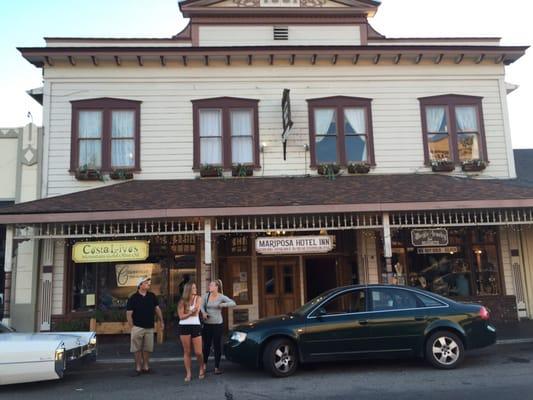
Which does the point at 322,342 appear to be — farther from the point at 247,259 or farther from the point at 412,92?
the point at 412,92

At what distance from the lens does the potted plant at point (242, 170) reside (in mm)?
13336

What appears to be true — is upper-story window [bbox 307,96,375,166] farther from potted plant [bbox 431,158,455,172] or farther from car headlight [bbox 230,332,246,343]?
car headlight [bbox 230,332,246,343]

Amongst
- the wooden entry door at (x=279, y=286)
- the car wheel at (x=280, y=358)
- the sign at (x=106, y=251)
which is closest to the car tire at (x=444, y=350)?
the car wheel at (x=280, y=358)

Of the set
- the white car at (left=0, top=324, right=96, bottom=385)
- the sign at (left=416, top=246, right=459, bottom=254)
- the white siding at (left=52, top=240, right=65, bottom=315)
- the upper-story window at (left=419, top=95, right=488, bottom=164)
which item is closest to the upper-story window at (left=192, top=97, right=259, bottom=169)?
the white siding at (left=52, top=240, right=65, bottom=315)

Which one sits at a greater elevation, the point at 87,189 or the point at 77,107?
the point at 77,107

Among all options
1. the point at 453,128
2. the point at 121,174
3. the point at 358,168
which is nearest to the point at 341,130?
the point at 358,168

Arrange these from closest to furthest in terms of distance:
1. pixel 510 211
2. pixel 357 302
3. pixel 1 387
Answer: pixel 1 387
pixel 357 302
pixel 510 211

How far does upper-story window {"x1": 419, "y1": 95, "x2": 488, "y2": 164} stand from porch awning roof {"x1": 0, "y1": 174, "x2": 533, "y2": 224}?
1.27m

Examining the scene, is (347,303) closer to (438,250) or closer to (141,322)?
(141,322)

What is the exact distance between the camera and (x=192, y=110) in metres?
13.7

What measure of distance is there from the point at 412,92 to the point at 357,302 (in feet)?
27.2

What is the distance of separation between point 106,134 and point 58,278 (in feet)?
13.5

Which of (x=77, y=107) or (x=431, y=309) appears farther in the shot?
(x=77, y=107)

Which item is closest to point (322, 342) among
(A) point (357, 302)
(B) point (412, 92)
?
(A) point (357, 302)
